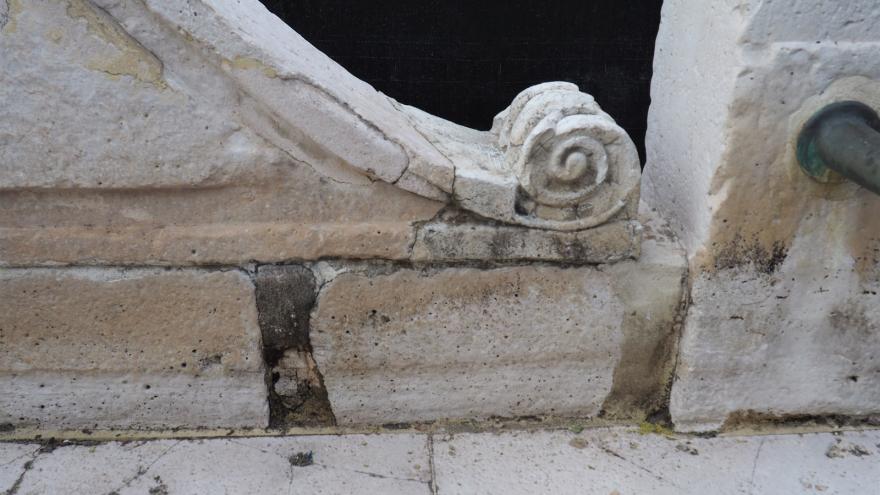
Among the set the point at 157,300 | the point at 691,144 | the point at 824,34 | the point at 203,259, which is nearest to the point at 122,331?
the point at 157,300

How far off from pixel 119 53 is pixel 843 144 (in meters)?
1.45

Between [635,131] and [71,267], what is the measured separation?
2571 mm

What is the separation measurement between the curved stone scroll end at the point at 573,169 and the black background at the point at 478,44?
1531mm

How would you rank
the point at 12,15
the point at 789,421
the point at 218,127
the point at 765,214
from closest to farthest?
the point at 12,15 → the point at 218,127 → the point at 765,214 → the point at 789,421

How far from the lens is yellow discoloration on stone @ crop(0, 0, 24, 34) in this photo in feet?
4.79

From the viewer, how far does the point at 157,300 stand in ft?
5.59

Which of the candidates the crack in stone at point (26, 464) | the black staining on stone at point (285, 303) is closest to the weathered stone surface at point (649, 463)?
the black staining on stone at point (285, 303)

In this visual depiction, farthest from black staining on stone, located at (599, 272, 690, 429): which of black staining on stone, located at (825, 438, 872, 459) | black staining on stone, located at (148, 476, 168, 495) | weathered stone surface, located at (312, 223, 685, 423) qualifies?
black staining on stone, located at (148, 476, 168, 495)

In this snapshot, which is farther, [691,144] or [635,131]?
[635,131]

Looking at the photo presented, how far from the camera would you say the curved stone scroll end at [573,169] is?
1.61 metres

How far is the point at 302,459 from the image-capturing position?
5.78ft

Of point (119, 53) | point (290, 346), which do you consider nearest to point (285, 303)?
point (290, 346)

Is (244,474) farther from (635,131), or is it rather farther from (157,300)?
(635,131)

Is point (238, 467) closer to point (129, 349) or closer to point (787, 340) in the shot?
point (129, 349)
